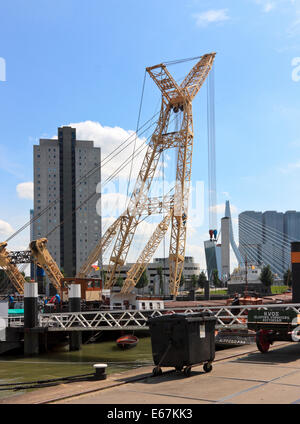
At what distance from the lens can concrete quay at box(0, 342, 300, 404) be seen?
974 centimetres

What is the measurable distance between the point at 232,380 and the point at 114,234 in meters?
57.1

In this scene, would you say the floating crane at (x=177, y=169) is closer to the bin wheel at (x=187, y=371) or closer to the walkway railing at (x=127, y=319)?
the walkway railing at (x=127, y=319)

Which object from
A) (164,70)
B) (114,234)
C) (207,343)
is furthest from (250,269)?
(207,343)

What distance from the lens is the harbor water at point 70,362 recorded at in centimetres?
2139

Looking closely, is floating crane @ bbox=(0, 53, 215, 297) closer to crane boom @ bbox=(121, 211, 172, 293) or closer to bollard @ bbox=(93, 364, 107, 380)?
crane boom @ bbox=(121, 211, 172, 293)

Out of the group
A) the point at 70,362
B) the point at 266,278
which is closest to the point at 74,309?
the point at 70,362

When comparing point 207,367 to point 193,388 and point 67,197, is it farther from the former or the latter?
point 67,197

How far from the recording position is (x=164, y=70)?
6406 cm

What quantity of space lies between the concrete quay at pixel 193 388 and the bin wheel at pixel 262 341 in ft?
6.44

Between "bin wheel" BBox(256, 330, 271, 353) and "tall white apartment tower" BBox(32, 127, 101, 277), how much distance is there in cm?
14493

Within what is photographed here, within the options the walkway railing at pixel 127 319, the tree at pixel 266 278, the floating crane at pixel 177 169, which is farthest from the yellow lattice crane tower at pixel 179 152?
the tree at pixel 266 278
